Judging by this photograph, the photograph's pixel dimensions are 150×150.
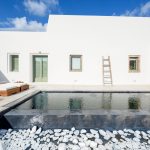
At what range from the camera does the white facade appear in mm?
12016

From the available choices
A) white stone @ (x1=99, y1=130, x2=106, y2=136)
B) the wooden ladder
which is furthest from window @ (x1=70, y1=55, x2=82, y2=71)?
white stone @ (x1=99, y1=130, x2=106, y2=136)

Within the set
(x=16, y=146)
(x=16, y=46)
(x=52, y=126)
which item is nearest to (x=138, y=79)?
(x=16, y=46)

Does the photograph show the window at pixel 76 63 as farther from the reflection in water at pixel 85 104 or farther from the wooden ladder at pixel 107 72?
the reflection in water at pixel 85 104

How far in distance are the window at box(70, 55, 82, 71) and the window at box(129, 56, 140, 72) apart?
3.44 meters

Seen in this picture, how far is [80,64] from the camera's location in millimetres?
12328

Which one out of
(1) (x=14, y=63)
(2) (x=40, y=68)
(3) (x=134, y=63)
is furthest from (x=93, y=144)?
(1) (x=14, y=63)

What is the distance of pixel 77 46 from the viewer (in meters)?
12.1

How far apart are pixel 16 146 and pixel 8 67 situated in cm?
947

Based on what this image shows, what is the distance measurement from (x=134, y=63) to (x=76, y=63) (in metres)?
4.01

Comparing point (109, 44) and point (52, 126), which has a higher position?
point (109, 44)

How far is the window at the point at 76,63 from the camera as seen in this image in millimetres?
12281

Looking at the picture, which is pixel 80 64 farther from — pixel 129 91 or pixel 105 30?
pixel 129 91

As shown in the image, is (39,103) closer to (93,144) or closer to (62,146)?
(62,146)

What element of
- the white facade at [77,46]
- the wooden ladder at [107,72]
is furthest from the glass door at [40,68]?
the wooden ladder at [107,72]
